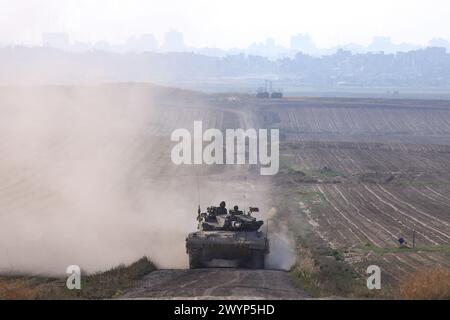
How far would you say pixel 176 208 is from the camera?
173ft

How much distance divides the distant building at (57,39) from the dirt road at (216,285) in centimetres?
3889

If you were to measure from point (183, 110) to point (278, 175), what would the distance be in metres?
48.3

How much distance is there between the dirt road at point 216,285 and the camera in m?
25.6

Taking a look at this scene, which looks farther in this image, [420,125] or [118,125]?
[420,125]

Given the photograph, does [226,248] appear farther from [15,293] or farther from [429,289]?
[429,289]

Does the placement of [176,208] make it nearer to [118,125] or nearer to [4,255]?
[4,255]

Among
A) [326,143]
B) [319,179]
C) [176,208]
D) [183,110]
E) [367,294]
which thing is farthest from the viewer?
[183,110]

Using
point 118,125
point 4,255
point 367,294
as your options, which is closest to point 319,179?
point 118,125

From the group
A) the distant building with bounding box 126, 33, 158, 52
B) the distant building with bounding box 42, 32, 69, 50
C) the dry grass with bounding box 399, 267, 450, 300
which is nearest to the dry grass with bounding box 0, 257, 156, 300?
the dry grass with bounding box 399, 267, 450, 300

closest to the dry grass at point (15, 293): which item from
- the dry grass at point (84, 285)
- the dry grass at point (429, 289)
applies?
the dry grass at point (84, 285)

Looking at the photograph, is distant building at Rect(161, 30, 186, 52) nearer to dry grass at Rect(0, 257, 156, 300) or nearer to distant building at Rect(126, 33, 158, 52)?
distant building at Rect(126, 33, 158, 52)

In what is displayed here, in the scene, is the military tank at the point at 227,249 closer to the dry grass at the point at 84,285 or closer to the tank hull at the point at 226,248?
the tank hull at the point at 226,248

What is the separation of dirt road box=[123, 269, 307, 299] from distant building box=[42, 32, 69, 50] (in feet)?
128

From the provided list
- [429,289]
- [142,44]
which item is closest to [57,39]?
[142,44]
